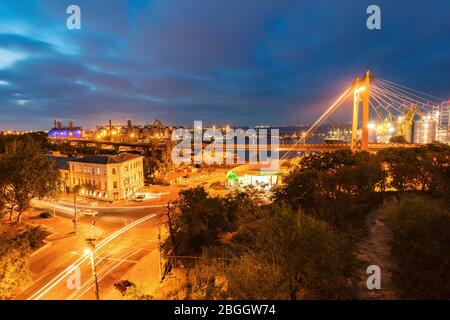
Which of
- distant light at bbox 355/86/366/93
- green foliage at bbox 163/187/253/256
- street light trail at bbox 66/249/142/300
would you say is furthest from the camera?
distant light at bbox 355/86/366/93

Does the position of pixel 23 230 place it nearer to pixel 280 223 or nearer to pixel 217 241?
pixel 217 241

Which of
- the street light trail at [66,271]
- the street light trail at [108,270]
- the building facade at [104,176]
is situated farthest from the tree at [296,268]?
the building facade at [104,176]

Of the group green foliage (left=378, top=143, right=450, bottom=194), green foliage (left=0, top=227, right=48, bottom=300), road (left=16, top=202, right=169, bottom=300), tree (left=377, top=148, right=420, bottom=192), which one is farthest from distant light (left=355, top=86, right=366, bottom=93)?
green foliage (left=0, top=227, right=48, bottom=300)

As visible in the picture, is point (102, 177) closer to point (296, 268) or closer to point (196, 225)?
point (196, 225)

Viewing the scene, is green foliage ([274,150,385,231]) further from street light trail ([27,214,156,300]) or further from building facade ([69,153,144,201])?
building facade ([69,153,144,201])

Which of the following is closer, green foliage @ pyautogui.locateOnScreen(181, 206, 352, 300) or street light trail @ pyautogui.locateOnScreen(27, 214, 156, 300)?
green foliage @ pyautogui.locateOnScreen(181, 206, 352, 300)
